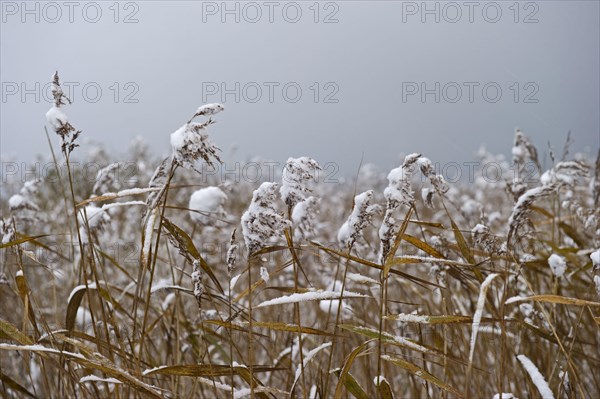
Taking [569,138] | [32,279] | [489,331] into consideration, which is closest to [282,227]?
[489,331]

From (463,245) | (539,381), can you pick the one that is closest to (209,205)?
(463,245)

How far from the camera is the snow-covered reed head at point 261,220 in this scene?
986 millimetres

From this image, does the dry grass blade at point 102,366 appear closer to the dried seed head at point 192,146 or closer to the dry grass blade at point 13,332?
the dry grass blade at point 13,332

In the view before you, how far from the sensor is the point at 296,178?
3.49ft

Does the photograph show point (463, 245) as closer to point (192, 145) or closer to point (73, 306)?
point (192, 145)

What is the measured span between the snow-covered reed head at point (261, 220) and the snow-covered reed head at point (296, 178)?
0.05 m

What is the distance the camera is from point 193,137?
0.97m

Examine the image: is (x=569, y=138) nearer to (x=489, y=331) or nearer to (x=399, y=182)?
(x=489, y=331)

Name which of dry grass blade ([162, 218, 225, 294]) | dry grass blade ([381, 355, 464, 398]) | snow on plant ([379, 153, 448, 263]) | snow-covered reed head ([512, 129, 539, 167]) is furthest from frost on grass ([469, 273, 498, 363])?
snow-covered reed head ([512, 129, 539, 167])

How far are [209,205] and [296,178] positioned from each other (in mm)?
489

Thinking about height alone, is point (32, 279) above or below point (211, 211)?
below

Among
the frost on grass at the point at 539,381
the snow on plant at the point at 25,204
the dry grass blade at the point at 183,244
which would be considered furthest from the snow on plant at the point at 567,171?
the snow on plant at the point at 25,204

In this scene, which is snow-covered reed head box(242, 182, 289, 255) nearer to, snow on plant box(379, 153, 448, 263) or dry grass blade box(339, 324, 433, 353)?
snow on plant box(379, 153, 448, 263)

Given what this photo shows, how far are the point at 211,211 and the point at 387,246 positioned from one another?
1.93ft
